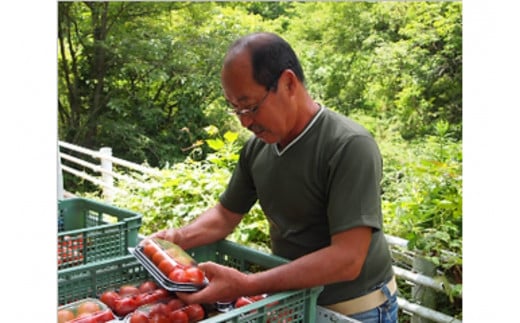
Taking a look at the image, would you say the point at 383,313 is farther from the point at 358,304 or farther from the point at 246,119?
the point at 246,119

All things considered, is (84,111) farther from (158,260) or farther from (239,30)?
(158,260)

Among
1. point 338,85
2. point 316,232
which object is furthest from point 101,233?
point 338,85

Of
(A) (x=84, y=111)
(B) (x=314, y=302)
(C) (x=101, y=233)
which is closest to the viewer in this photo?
(B) (x=314, y=302)

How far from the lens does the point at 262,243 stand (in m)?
2.97

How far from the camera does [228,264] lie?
1523mm

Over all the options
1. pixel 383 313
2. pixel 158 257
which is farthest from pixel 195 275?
pixel 383 313

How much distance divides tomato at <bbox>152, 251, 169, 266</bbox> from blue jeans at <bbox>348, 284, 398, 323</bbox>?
18.3 inches

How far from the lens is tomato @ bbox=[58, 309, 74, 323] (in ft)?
3.73

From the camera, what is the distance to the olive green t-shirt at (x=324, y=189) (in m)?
1.13

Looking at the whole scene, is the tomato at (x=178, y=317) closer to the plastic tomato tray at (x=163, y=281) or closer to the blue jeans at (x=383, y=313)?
the plastic tomato tray at (x=163, y=281)

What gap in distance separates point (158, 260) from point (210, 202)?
2023 millimetres

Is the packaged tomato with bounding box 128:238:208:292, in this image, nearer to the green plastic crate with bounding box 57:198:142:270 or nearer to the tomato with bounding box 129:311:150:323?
the tomato with bounding box 129:311:150:323

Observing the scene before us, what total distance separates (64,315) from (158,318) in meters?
0.20

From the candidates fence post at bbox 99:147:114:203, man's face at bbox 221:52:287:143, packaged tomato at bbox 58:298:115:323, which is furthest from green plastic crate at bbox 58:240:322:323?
fence post at bbox 99:147:114:203
